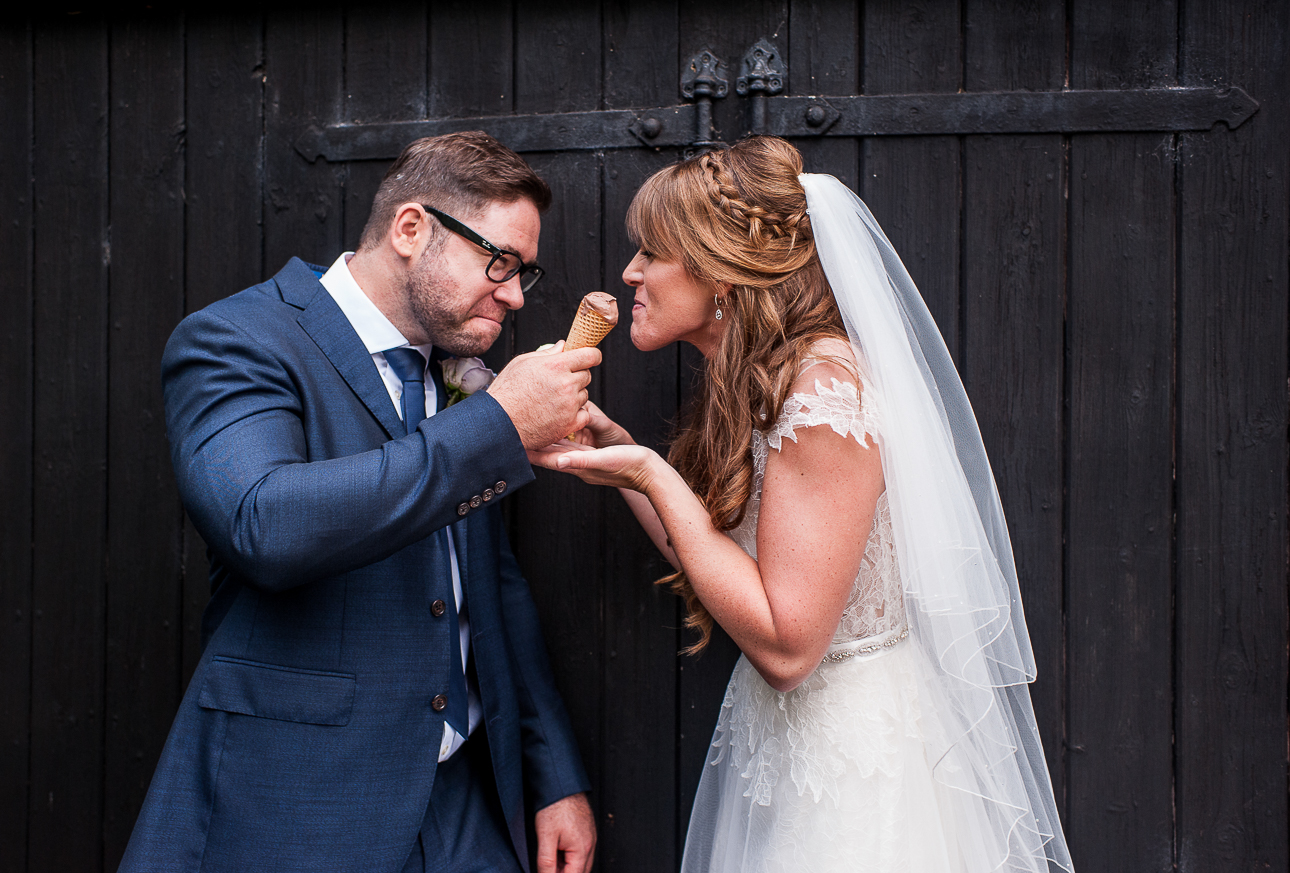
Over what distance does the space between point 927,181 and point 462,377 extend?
1.39 meters

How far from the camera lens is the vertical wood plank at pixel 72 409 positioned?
7.95 ft

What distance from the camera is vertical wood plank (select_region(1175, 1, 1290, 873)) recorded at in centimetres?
209

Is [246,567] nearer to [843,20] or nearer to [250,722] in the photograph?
[250,722]

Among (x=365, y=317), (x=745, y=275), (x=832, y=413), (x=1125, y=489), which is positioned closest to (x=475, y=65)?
(x=365, y=317)

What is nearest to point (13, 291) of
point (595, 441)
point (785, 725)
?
point (595, 441)

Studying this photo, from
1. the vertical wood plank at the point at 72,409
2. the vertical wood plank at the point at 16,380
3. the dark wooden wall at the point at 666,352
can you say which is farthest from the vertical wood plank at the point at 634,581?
the vertical wood plank at the point at 16,380

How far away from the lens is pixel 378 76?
2340 millimetres

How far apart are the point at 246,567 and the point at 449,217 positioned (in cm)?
94

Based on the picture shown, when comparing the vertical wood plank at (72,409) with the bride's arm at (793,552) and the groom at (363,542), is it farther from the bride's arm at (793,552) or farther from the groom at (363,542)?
the bride's arm at (793,552)

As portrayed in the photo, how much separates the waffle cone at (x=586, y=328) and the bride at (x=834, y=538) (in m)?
0.12

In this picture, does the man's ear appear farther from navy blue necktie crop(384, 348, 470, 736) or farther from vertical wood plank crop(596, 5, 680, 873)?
vertical wood plank crop(596, 5, 680, 873)

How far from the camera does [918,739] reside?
167 cm

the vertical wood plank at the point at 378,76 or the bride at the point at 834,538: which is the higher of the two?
the vertical wood plank at the point at 378,76

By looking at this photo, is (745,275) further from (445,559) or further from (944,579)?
(445,559)
